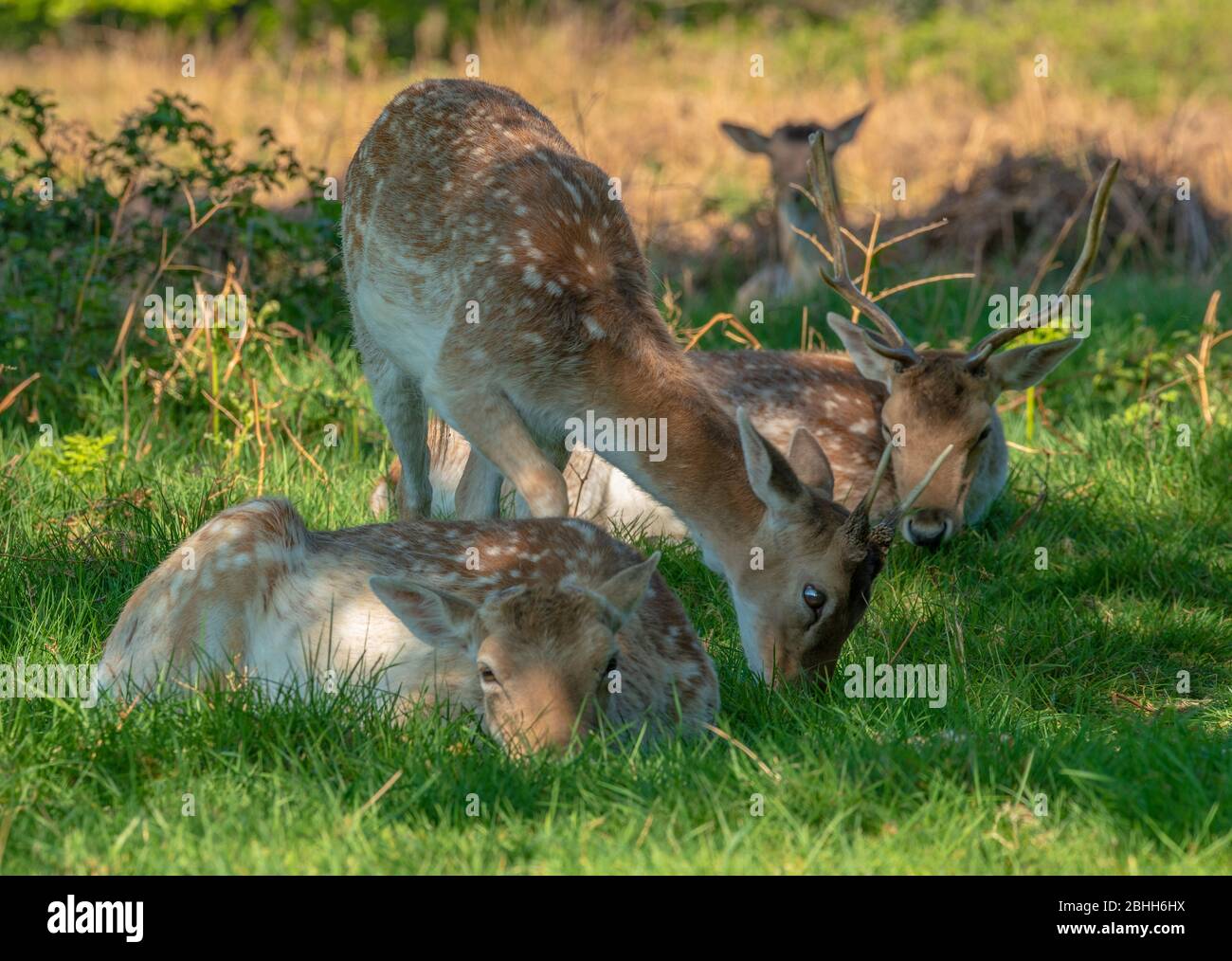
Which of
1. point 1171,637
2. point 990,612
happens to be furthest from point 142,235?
point 1171,637

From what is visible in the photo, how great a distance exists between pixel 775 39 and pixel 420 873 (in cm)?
2355

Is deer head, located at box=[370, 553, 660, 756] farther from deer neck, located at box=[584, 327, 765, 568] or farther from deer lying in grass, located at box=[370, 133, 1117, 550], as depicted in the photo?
deer lying in grass, located at box=[370, 133, 1117, 550]

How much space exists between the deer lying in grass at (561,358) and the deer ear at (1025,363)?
1382mm

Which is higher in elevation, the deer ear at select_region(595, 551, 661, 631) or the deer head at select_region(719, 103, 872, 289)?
the deer head at select_region(719, 103, 872, 289)

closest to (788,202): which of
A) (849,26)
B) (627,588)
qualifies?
(627,588)

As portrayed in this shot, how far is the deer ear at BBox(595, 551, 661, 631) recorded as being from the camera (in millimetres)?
4965

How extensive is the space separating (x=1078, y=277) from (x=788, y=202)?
612cm

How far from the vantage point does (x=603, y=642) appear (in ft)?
15.7

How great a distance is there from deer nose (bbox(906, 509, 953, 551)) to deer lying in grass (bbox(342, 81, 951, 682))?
29.1 inches

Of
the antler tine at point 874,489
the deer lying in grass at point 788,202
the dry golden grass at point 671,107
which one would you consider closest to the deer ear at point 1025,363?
the antler tine at point 874,489

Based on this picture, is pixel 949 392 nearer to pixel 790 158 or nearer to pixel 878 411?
pixel 878 411

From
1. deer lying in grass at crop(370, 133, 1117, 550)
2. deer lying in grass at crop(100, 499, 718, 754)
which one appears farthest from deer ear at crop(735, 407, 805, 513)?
deer lying in grass at crop(370, 133, 1117, 550)

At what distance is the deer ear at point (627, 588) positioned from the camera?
16.3ft

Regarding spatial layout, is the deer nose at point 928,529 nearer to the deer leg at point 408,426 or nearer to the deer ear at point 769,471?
the deer ear at point 769,471
